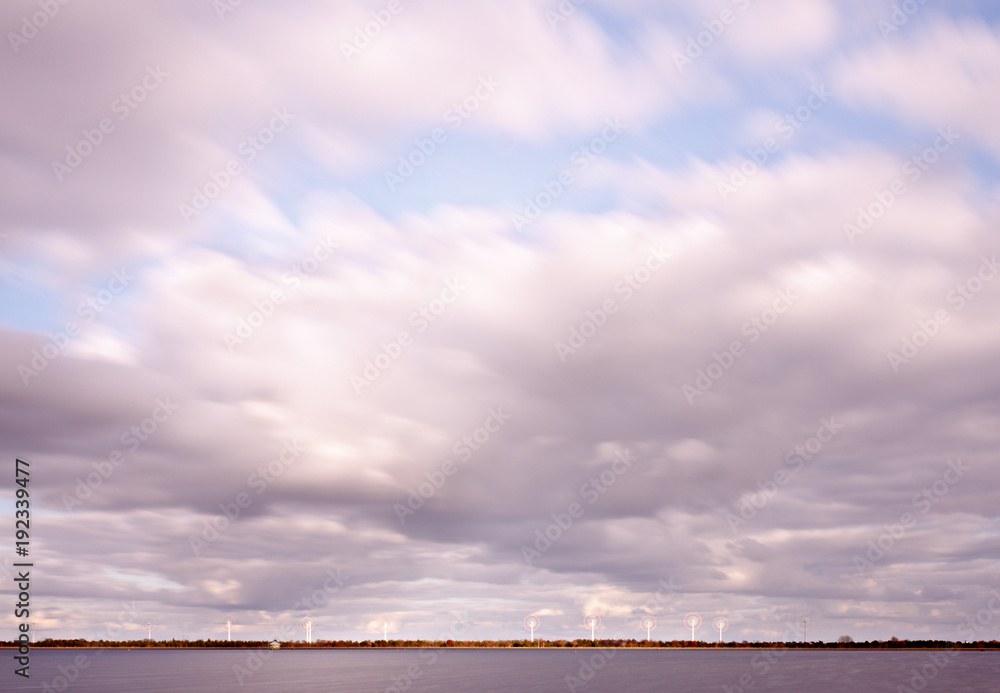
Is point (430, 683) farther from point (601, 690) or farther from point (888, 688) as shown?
point (888, 688)

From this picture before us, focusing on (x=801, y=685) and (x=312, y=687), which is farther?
(x=801, y=685)

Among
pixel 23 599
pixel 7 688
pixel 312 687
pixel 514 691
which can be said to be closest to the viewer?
pixel 23 599

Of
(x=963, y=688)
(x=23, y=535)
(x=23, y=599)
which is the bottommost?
(x=963, y=688)

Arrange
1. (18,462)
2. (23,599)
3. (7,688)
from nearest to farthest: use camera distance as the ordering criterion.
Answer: (18,462)
(23,599)
(7,688)

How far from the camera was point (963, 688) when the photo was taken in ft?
618

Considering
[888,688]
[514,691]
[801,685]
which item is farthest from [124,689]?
[888,688]

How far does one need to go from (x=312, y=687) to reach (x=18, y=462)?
138530 millimetres

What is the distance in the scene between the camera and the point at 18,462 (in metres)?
63.7

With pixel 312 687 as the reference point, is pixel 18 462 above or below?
above

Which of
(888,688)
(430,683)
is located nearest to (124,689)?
(430,683)

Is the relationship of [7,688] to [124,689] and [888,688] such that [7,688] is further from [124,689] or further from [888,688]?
[888,688]

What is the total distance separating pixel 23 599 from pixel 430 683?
452 feet

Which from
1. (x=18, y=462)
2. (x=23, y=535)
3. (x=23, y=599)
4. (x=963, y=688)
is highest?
(x=18, y=462)

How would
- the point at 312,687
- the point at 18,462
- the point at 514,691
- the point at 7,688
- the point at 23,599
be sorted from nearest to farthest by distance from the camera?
the point at 18,462, the point at 23,599, the point at 514,691, the point at 312,687, the point at 7,688
